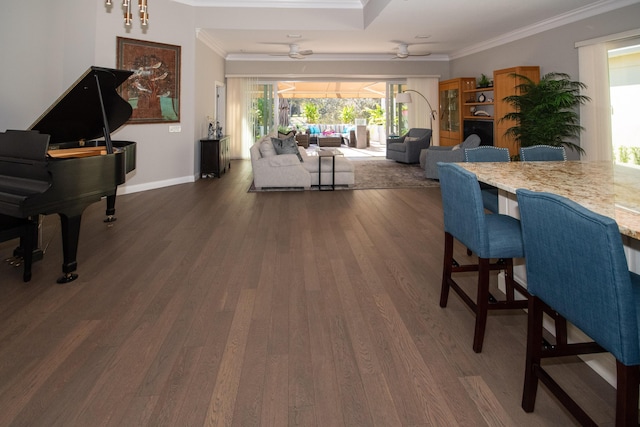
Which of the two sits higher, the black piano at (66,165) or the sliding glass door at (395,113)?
the black piano at (66,165)

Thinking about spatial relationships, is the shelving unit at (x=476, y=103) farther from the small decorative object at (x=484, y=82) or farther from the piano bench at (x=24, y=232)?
the piano bench at (x=24, y=232)

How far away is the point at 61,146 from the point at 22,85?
1.98 meters

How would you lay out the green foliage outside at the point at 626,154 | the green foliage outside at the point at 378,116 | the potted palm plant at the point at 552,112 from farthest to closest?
the green foliage outside at the point at 378,116
the potted palm plant at the point at 552,112
the green foliage outside at the point at 626,154

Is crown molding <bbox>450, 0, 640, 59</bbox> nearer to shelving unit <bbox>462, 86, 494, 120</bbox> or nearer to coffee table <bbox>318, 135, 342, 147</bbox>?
shelving unit <bbox>462, 86, 494, 120</bbox>

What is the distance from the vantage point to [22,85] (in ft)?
17.8

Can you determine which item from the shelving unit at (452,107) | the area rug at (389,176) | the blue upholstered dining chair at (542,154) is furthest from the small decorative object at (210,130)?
the blue upholstered dining chair at (542,154)

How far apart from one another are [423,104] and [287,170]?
6.63 metres

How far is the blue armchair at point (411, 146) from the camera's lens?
11141mm

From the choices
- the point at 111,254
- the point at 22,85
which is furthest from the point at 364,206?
the point at 22,85

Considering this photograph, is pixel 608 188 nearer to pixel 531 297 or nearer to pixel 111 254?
pixel 531 297

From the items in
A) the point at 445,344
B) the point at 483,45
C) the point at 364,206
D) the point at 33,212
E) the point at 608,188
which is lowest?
the point at 364,206

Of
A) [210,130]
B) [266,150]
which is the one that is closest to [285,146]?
[266,150]

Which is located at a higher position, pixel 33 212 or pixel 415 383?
pixel 33 212

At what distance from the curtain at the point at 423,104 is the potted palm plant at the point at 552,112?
4934 millimetres
